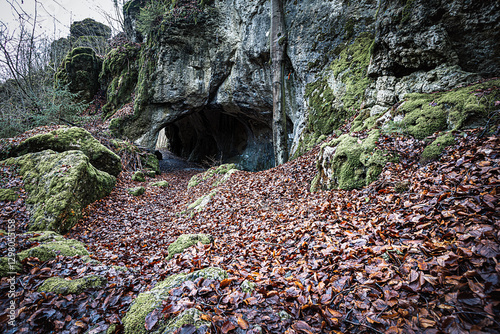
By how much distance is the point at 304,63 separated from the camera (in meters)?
9.96

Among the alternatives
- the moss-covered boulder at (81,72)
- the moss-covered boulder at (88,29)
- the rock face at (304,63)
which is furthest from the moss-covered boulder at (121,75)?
the moss-covered boulder at (88,29)

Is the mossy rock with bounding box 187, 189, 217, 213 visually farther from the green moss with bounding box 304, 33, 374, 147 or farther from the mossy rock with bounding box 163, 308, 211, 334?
the green moss with bounding box 304, 33, 374, 147

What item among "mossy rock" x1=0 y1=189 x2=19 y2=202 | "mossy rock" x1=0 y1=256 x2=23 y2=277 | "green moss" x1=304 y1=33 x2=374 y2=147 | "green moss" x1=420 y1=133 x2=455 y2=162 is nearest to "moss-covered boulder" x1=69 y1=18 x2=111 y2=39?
"mossy rock" x1=0 y1=189 x2=19 y2=202

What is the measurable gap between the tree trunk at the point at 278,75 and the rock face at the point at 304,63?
0.61 meters

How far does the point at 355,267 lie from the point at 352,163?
9.60ft

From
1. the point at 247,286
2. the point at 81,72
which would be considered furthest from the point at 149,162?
the point at 247,286

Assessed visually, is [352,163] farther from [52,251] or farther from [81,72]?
[81,72]

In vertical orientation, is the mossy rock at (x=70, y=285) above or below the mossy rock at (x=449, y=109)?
below

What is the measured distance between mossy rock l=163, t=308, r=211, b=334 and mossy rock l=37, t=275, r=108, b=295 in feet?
4.56

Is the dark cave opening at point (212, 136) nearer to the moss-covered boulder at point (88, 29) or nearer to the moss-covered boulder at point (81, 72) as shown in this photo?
the moss-covered boulder at point (81, 72)

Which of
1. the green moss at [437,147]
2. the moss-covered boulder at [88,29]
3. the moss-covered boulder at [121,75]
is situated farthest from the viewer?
the moss-covered boulder at [88,29]

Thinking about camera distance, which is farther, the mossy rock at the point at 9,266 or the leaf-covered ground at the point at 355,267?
the mossy rock at the point at 9,266

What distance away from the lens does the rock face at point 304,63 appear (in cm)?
491

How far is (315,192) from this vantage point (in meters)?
5.32
